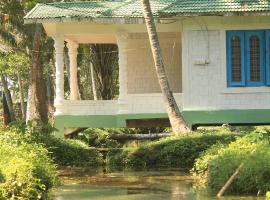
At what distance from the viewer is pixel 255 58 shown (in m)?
18.7

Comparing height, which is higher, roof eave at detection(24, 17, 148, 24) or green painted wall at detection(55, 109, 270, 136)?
roof eave at detection(24, 17, 148, 24)

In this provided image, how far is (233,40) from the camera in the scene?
18750 millimetres

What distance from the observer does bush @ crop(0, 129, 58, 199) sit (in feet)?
28.9

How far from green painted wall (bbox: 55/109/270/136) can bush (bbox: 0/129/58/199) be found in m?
6.83

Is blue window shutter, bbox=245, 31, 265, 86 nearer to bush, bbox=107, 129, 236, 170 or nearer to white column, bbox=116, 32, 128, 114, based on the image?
bush, bbox=107, 129, 236, 170

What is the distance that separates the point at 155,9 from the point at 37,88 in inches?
385

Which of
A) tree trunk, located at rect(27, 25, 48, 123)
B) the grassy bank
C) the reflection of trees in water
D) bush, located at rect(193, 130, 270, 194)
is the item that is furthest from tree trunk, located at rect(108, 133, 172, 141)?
bush, located at rect(193, 130, 270, 194)

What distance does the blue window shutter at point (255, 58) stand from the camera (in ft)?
61.1

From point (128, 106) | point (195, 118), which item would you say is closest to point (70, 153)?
point (128, 106)

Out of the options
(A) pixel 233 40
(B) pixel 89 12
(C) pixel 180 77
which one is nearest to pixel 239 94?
(A) pixel 233 40

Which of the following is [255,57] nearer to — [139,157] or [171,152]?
[171,152]

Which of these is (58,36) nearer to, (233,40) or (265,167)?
(233,40)

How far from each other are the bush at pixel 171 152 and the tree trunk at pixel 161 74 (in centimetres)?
68

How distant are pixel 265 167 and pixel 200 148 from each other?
5.43 m
